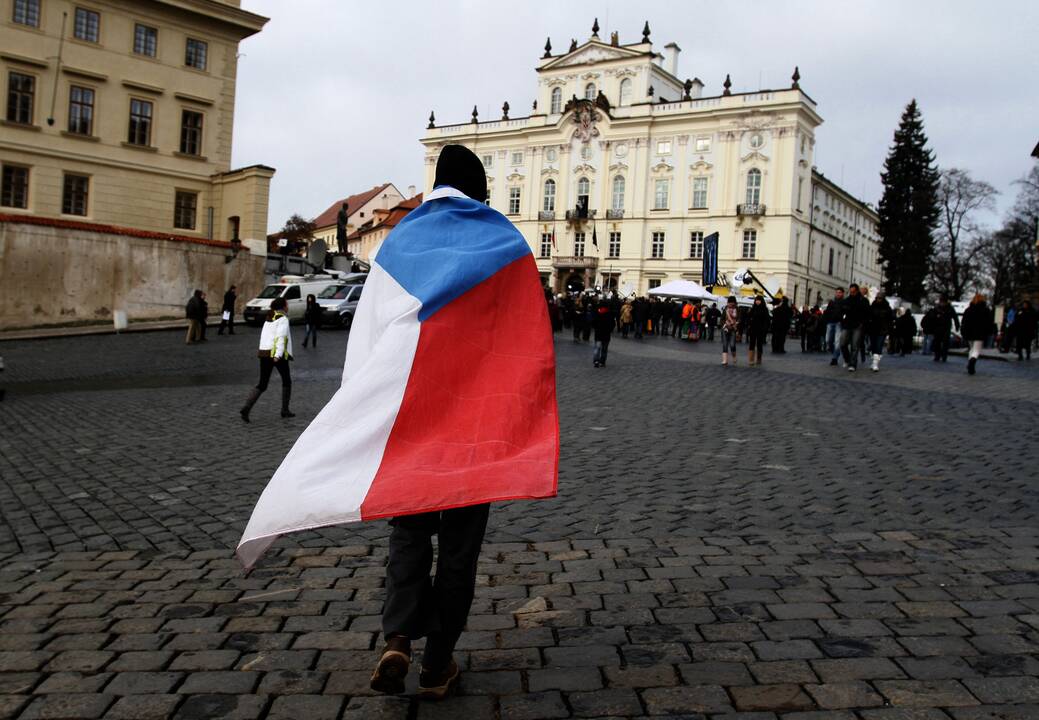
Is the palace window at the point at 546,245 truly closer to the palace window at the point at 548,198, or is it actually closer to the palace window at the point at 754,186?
the palace window at the point at 548,198

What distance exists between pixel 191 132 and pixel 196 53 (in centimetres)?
358

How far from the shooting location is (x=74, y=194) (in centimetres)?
3781

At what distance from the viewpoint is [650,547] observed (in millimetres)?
5246

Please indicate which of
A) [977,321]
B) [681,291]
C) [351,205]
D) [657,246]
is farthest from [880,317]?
[351,205]

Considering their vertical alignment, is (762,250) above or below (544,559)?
above

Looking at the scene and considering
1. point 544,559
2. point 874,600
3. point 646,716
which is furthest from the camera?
point 544,559

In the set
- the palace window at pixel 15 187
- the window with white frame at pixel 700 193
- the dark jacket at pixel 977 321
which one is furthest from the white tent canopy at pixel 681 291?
→ the window with white frame at pixel 700 193

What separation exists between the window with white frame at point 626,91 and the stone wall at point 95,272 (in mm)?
47849

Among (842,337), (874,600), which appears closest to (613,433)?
(874,600)

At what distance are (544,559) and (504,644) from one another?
1272 mm

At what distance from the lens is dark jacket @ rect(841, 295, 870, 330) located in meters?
18.3

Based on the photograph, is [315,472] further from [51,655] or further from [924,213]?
[924,213]

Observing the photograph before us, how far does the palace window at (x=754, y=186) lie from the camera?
66938mm

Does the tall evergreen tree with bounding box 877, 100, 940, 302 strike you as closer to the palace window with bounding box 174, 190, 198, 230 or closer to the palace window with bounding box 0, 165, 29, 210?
the palace window with bounding box 174, 190, 198, 230
